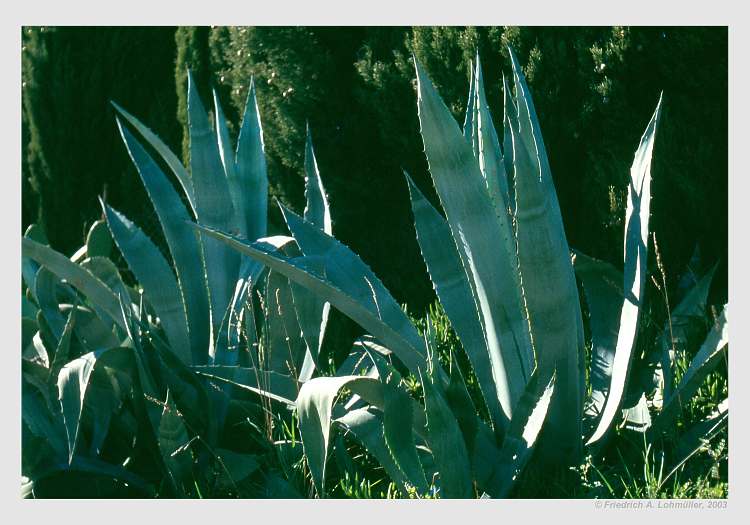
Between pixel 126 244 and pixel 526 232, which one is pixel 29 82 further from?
pixel 526 232

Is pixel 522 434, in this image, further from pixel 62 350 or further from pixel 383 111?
pixel 383 111

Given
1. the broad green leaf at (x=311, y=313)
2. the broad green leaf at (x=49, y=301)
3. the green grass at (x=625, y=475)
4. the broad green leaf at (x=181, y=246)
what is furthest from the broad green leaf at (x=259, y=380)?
the broad green leaf at (x=49, y=301)

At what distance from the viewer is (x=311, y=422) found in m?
1.92

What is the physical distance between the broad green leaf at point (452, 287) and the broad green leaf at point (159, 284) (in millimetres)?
836

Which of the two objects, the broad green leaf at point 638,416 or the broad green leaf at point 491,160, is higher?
the broad green leaf at point 491,160

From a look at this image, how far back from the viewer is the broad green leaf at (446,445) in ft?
5.93

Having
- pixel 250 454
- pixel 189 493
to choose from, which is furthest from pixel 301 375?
pixel 189 493

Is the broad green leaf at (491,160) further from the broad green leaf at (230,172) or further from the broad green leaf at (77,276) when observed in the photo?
the broad green leaf at (77,276)

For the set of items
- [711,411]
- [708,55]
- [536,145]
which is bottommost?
[711,411]

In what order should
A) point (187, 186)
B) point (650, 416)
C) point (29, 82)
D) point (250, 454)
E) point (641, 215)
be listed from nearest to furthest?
point (641, 215), point (650, 416), point (250, 454), point (187, 186), point (29, 82)

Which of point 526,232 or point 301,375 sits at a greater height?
point 526,232

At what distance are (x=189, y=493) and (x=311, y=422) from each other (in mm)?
542

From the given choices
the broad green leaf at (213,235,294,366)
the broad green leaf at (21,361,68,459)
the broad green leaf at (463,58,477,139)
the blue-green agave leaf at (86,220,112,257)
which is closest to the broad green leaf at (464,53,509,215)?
the broad green leaf at (463,58,477,139)

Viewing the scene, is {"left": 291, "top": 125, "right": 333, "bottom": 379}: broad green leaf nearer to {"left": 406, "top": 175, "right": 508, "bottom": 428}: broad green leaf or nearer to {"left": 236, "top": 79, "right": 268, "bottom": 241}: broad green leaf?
{"left": 236, "top": 79, "right": 268, "bottom": 241}: broad green leaf
